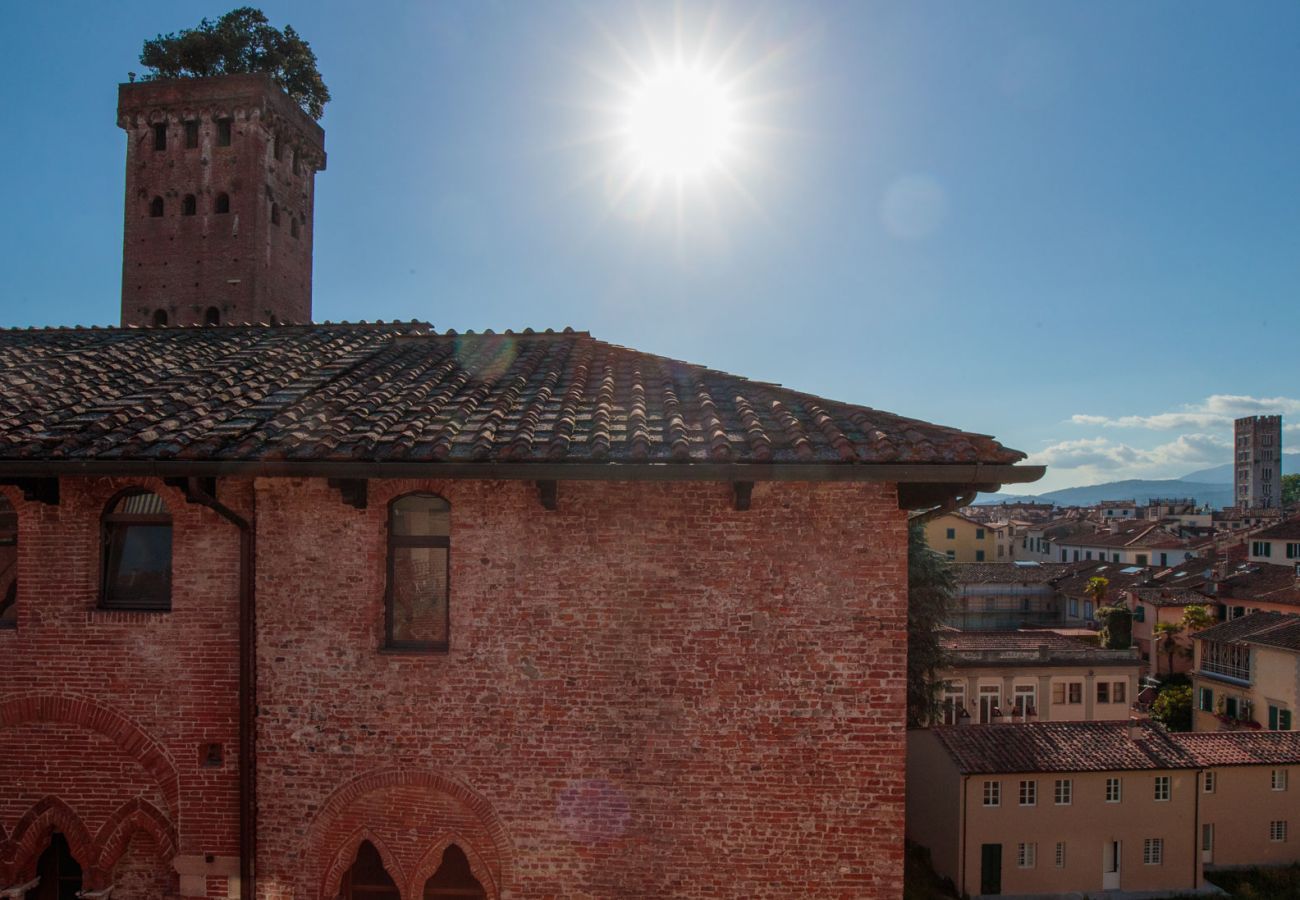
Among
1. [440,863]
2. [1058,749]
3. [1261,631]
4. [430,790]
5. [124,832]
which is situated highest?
[430,790]

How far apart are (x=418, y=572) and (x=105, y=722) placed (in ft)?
11.0

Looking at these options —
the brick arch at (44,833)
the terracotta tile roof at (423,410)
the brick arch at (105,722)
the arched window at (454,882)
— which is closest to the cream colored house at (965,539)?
the terracotta tile roof at (423,410)

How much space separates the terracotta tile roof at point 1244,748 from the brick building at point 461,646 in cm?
2657

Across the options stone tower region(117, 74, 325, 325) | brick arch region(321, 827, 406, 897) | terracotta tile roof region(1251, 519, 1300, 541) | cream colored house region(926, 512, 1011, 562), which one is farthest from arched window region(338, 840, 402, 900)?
cream colored house region(926, 512, 1011, 562)

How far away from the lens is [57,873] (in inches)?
305

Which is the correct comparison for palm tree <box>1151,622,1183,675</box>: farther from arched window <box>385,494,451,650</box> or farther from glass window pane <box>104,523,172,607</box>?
glass window pane <box>104,523,172,607</box>

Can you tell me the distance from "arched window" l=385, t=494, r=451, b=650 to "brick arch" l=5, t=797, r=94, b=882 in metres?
3.62

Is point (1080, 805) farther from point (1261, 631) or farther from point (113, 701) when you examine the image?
point (113, 701)

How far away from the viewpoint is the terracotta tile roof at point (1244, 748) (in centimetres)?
2636

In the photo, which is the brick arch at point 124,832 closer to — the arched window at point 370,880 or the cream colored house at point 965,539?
the arched window at point 370,880

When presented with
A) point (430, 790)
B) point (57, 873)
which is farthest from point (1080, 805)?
point (57, 873)

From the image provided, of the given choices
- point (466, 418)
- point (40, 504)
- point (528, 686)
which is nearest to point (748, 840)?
point (528, 686)

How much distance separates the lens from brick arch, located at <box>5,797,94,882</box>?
7.45m

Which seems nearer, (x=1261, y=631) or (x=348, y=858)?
(x=348, y=858)
